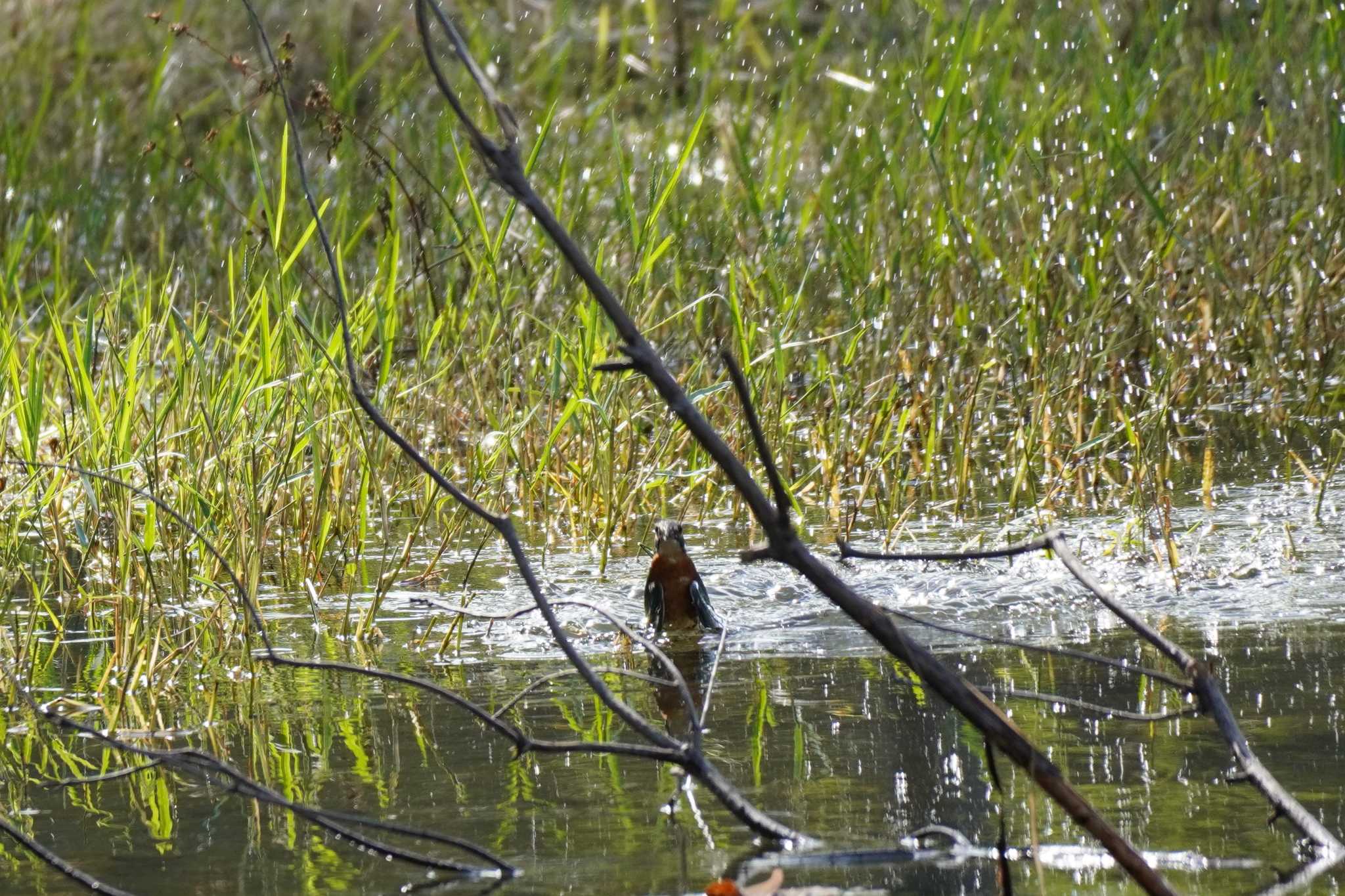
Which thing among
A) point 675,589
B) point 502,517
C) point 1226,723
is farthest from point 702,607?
point 1226,723

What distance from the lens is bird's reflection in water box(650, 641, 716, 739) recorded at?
2.81m

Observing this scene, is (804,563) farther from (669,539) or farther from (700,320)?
(700,320)

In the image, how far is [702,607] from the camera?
3486 millimetres

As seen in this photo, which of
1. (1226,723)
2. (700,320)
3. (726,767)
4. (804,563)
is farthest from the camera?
(700,320)

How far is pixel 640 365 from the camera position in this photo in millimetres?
1582

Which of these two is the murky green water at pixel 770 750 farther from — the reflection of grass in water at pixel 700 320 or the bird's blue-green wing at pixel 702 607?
the reflection of grass in water at pixel 700 320

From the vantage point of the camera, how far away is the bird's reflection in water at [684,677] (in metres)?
2.81

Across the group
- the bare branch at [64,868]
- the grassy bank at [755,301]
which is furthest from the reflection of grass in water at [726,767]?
the grassy bank at [755,301]

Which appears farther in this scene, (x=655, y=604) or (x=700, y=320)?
(x=700, y=320)

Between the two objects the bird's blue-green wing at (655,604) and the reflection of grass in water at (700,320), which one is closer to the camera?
the bird's blue-green wing at (655,604)

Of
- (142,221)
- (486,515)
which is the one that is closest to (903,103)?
(142,221)

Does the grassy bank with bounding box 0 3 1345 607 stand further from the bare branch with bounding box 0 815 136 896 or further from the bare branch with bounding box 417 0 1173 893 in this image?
Result: the bare branch with bounding box 417 0 1173 893

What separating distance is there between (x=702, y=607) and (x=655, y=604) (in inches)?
3.8

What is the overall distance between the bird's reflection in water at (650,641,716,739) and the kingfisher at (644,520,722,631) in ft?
0.23
